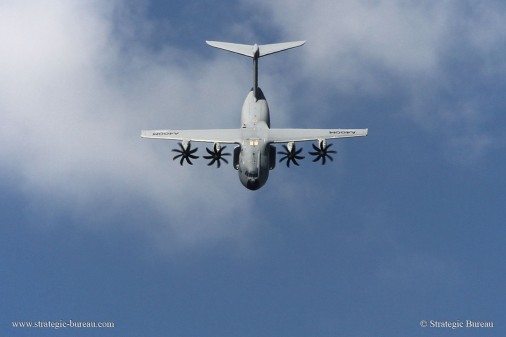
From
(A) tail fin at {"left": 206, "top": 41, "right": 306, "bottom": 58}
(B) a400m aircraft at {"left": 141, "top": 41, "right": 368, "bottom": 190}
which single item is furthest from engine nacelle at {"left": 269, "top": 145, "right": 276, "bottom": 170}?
(A) tail fin at {"left": 206, "top": 41, "right": 306, "bottom": 58}

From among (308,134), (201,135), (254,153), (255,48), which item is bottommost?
(254,153)

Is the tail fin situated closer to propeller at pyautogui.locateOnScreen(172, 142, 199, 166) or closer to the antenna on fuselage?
the antenna on fuselage

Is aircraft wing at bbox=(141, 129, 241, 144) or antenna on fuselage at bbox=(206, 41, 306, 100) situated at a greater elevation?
antenna on fuselage at bbox=(206, 41, 306, 100)

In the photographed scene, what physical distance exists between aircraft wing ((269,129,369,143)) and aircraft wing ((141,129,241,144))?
4809 millimetres

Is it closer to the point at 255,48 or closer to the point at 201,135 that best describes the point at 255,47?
the point at 255,48

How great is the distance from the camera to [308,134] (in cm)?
11512

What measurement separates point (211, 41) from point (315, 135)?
21.5m

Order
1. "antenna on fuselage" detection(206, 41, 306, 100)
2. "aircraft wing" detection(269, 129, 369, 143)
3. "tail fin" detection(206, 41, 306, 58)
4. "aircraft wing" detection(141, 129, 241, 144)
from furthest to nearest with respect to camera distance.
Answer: "tail fin" detection(206, 41, 306, 58) → "antenna on fuselage" detection(206, 41, 306, 100) → "aircraft wing" detection(141, 129, 241, 144) → "aircraft wing" detection(269, 129, 369, 143)

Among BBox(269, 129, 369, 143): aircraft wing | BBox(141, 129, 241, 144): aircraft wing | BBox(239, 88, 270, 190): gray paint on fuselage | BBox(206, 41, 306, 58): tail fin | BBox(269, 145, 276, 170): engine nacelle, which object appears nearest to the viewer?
BBox(239, 88, 270, 190): gray paint on fuselage

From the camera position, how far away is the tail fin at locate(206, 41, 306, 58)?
12481 cm

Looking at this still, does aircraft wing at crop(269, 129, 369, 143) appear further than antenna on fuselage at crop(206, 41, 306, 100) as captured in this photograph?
No

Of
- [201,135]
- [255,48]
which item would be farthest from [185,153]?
[255,48]

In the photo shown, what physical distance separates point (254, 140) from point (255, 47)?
60.3ft

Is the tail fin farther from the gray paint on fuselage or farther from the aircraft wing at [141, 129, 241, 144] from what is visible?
the aircraft wing at [141, 129, 241, 144]
